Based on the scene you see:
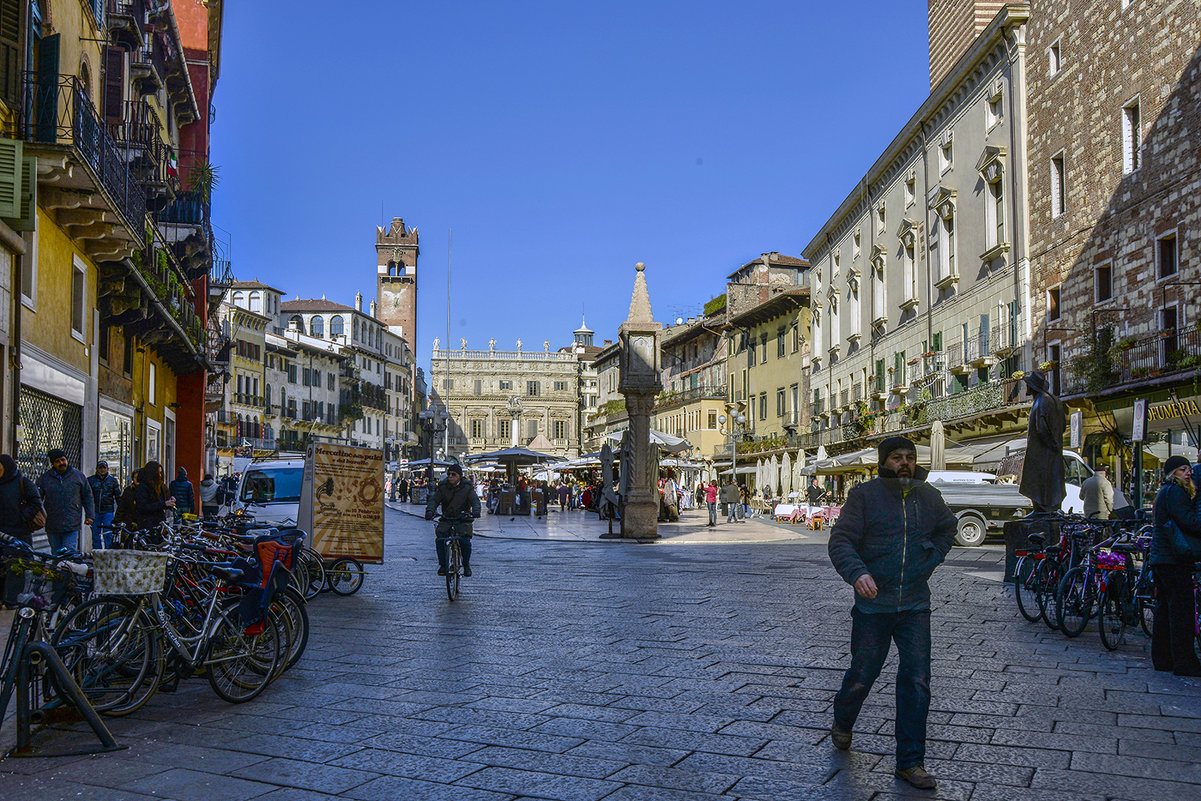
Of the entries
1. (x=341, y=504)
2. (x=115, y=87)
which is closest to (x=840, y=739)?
(x=341, y=504)

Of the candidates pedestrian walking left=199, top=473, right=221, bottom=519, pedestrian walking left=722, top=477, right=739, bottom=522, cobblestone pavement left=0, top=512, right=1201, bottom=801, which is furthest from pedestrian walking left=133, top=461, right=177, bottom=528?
pedestrian walking left=722, top=477, right=739, bottom=522

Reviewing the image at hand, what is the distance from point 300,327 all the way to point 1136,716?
93877 millimetres

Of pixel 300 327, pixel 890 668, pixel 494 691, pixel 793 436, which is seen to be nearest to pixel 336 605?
pixel 494 691

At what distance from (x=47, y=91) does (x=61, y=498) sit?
5.99m

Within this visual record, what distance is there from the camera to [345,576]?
14141 mm

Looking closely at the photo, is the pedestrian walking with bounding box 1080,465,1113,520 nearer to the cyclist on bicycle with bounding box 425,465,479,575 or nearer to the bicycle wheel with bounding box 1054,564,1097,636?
the bicycle wheel with bounding box 1054,564,1097,636

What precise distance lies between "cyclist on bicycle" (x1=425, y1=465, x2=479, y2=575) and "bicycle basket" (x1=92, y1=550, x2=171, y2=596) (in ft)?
23.4

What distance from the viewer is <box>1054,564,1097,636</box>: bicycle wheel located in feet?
32.4

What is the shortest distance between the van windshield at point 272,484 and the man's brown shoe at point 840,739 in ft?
47.8

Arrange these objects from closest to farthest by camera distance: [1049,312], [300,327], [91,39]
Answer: [91,39] → [1049,312] → [300,327]

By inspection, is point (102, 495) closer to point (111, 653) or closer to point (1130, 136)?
point (111, 653)

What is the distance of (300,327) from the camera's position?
9575 cm

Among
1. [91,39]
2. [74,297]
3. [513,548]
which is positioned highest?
[91,39]

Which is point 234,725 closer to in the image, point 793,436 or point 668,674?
point 668,674
